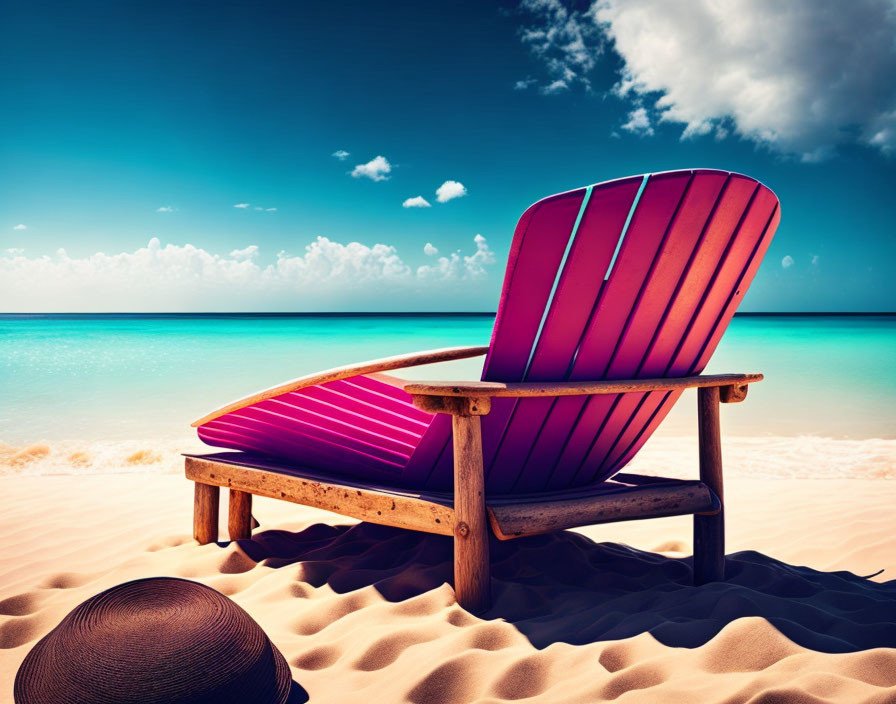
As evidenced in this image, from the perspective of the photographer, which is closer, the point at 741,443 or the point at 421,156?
the point at 741,443

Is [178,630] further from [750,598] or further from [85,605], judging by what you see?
[750,598]

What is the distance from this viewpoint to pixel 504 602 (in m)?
1.87

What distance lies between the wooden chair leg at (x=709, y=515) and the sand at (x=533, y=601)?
11cm

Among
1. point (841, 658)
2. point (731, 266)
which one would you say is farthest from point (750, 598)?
point (731, 266)

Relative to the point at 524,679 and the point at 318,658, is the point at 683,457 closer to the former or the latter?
the point at 524,679

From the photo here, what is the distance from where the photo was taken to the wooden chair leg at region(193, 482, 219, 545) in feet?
8.73

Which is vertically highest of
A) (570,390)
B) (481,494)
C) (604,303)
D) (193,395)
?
(604,303)

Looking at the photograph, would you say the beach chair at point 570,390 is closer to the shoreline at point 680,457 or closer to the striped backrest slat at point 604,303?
the striped backrest slat at point 604,303

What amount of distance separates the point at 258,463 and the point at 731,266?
203cm

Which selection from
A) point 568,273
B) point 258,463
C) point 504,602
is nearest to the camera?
point 568,273

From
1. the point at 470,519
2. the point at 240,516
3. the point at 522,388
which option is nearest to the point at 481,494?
the point at 470,519

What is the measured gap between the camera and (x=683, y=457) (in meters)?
5.57

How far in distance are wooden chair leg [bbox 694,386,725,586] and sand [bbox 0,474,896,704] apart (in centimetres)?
11

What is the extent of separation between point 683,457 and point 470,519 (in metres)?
4.43
